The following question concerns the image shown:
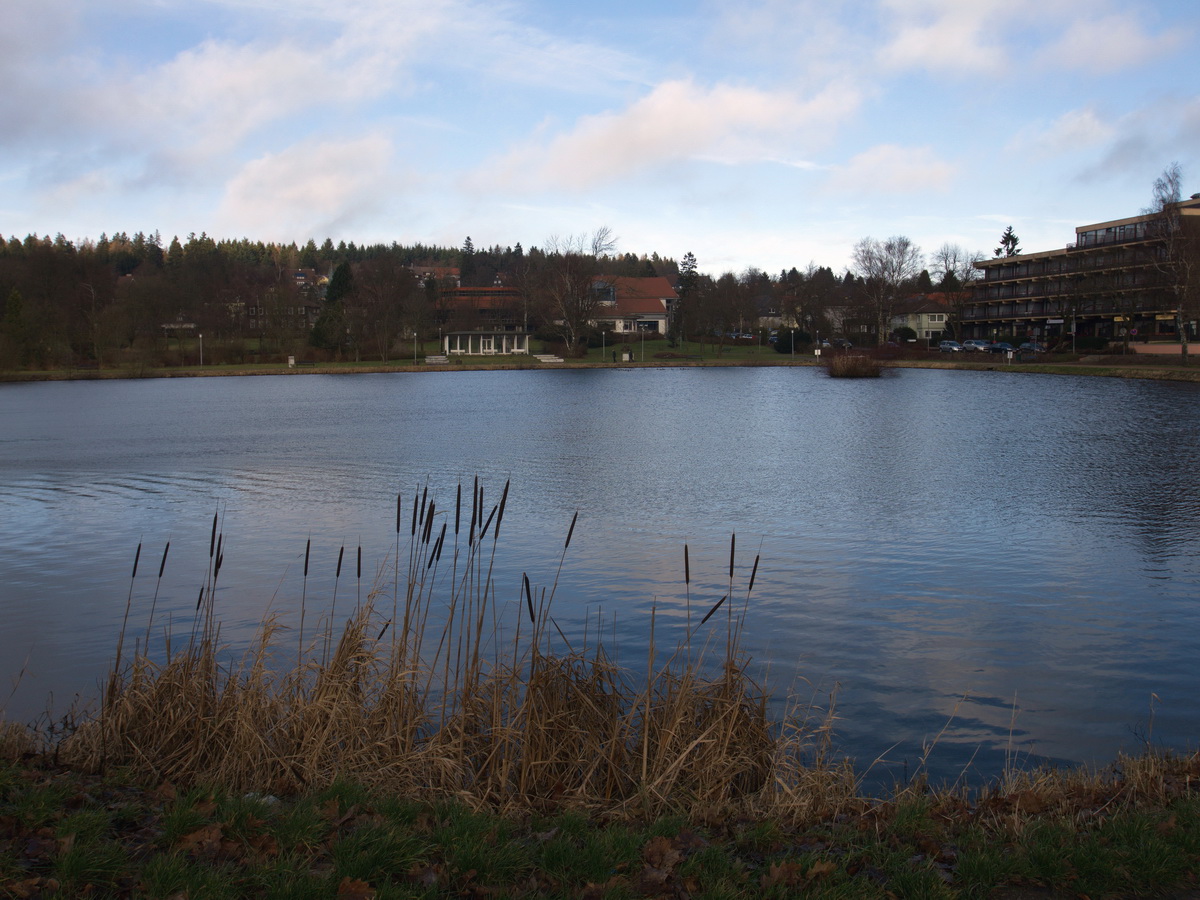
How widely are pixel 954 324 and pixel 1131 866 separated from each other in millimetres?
125522

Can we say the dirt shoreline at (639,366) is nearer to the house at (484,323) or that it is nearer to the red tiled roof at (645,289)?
the house at (484,323)

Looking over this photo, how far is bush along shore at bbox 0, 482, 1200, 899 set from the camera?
15.4 ft

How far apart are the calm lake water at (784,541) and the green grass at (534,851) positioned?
2.53 m

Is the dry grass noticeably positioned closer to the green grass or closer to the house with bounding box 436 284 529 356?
the green grass

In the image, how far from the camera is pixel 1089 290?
8912 centimetres

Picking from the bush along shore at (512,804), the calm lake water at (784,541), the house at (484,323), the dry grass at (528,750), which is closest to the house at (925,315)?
the house at (484,323)

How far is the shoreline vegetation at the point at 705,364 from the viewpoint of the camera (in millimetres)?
71438

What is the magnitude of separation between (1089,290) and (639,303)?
67839 mm

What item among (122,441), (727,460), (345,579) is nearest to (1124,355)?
(727,460)

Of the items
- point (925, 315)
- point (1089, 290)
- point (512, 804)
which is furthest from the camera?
point (925, 315)

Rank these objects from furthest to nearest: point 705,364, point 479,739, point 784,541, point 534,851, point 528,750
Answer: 1. point 705,364
2. point 784,541
3. point 479,739
4. point 528,750
5. point 534,851

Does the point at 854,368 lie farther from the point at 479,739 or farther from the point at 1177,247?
the point at 479,739

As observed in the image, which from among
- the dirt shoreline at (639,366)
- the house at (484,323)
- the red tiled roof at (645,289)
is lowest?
the dirt shoreline at (639,366)

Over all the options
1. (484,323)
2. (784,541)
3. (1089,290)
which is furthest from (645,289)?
(784,541)
